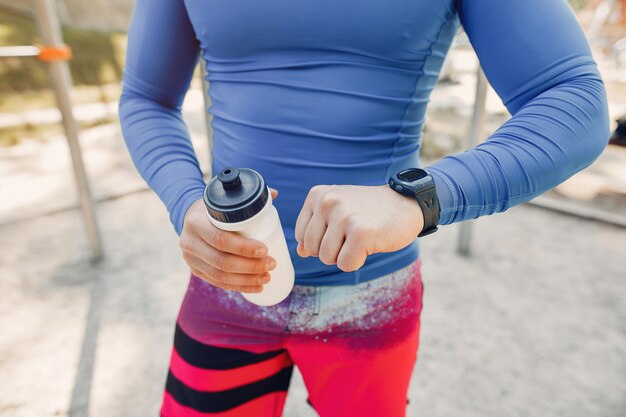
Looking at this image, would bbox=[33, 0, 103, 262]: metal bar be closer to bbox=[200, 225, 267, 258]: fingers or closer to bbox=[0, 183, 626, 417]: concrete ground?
bbox=[0, 183, 626, 417]: concrete ground

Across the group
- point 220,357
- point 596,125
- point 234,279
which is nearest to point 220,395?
point 220,357

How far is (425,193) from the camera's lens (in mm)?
507

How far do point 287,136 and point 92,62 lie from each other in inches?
161

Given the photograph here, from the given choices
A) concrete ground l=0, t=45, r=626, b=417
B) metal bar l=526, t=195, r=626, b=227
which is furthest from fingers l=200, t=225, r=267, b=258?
metal bar l=526, t=195, r=626, b=227

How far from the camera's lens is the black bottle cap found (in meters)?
0.50

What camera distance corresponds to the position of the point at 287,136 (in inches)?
26.8

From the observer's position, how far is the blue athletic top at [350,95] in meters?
0.53

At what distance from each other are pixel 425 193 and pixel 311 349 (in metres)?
0.32

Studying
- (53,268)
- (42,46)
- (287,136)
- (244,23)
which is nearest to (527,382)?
(287,136)

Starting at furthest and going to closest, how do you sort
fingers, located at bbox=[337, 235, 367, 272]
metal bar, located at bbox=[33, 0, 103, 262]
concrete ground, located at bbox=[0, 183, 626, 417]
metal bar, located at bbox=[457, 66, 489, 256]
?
metal bar, located at bbox=[457, 66, 489, 256], metal bar, located at bbox=[33, 0, 103, 262], concrete ground, located at bbox=[0, 183, 626, 417], fingers, located at bbox=[337, 235, 367, 272]

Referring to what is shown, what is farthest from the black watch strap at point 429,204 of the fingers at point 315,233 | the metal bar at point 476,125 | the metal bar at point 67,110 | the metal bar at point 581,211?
the metal bar at point 581,211

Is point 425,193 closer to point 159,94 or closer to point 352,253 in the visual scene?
point 352,253

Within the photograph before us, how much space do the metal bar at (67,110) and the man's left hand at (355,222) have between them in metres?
1.72

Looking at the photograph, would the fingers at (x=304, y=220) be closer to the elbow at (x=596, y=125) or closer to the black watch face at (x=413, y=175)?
the black watch face at (x=413, y=175)
